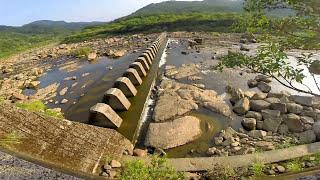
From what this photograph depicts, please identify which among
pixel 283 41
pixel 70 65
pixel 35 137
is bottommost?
pixel 70 65

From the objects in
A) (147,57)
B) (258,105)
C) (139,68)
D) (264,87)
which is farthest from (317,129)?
(147,57)

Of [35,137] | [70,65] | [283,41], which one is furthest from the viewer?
[70,65]

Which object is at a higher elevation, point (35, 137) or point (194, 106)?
point (35, 137)

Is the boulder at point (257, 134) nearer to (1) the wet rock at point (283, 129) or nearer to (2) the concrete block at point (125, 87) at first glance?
(1) the wet rock at point (283, 129)

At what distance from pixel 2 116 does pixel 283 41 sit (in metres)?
8.52

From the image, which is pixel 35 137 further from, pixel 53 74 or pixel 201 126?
pixel 53 74

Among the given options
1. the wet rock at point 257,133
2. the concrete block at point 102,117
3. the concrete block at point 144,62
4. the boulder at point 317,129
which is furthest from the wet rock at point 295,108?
the concrete block at point 144,62

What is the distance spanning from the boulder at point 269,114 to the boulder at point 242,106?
0.91 metres

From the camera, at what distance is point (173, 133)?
15.1m

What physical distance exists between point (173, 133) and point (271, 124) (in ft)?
13.2

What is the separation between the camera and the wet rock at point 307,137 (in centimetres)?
Result: 1460

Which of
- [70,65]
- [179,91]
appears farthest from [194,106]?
[70,65]

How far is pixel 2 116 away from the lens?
1245 cm

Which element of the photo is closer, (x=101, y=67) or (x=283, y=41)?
(x=283, y=41)
